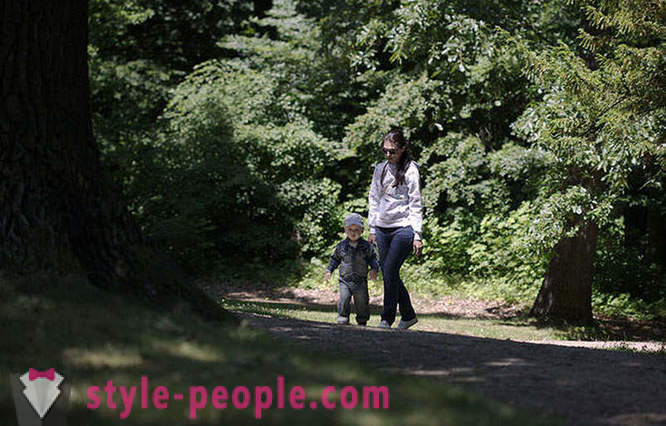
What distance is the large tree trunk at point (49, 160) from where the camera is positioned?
4.87m

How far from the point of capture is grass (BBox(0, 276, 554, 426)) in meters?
3.20

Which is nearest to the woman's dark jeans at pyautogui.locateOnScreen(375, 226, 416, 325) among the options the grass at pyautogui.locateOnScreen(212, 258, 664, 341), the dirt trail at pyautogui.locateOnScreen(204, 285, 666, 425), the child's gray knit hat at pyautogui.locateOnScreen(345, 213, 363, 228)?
the child's gray knit hat at pyautogui.locateOnScreen(345, 213, 363, 228)

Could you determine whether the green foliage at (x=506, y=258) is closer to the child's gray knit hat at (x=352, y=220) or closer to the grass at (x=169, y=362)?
the child's gray knit hat at (x=352, y=220)

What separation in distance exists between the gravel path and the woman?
111 cm

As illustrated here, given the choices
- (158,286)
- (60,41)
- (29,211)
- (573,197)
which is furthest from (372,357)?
(573,197)

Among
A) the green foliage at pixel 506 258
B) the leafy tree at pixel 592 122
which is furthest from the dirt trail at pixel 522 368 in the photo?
the green foliage at pixel 506 258

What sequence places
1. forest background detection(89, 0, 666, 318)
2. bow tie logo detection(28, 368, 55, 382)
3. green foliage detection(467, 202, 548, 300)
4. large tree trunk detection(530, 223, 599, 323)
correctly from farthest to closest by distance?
green foliage detection(467, 202, 548, 300) < large tree trunk detection(530, 223, 599, 323) < forest background detection(89, 0, 666, 318) < bow tie logo detection(28, 368, 55, 382)

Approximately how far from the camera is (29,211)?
4898mm

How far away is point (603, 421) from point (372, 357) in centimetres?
167

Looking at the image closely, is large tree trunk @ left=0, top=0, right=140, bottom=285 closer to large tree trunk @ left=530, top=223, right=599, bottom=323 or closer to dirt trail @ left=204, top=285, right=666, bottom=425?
dirt trail @ left=204, top=285, right=666, bottom=425

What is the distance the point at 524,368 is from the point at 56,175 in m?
3.53

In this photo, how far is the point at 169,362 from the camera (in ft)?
12.8

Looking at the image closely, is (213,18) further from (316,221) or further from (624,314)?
(624,314)

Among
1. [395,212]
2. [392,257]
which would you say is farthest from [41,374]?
[395,212]
